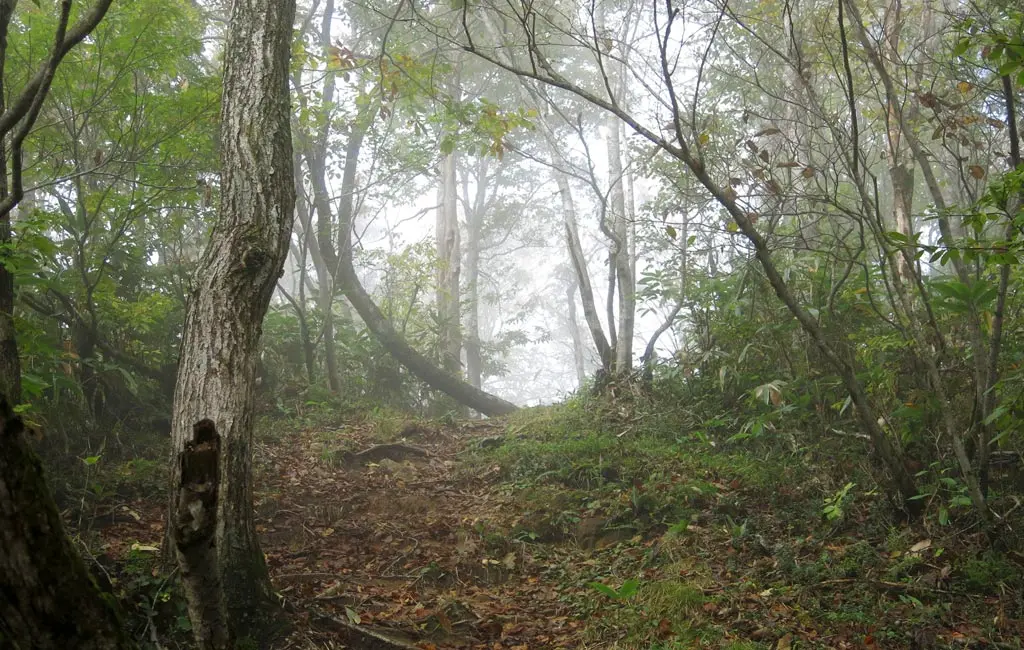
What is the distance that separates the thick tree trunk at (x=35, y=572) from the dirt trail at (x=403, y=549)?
2.72 m

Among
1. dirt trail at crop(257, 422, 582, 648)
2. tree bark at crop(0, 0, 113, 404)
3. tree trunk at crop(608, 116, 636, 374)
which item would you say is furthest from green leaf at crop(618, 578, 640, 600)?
tree trunk at crop(608, 116, 636, 374)

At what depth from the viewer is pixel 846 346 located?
572 centimetres

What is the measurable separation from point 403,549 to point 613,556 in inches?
65.0

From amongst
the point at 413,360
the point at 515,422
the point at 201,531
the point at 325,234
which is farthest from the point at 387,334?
the point at 201,531

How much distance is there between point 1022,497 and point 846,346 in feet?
5.56

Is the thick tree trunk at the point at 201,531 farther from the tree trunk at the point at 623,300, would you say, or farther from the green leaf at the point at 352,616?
the tree trunk at the point at 623,300

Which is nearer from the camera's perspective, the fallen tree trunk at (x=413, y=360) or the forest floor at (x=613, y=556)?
the forest floor at (x=613, y=556)

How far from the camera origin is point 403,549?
5480 mm

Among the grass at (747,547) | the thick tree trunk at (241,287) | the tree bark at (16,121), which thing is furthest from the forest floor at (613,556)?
the tree bark at (16,121)

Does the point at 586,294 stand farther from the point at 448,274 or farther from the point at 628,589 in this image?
the point at 448,274

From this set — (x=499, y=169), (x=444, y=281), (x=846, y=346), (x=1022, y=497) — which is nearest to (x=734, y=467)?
(x=846, y=346)

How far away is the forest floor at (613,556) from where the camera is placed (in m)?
3.94

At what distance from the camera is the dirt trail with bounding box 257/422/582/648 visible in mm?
4324

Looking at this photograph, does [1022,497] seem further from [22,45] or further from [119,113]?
[22,45]
